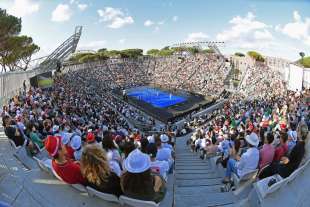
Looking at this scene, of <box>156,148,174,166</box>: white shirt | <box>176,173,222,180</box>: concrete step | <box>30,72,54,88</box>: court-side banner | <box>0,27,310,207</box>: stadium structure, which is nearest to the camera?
<box>0,27,310,207</box>: stadium structure

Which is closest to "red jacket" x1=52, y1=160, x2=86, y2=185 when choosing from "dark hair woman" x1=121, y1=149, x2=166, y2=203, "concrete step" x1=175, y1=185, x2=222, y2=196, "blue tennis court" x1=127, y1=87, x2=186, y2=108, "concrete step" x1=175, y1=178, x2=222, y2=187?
"dark hair woman" x1=121, y1=149, x2=166, y2=203

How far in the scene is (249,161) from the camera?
249 inches

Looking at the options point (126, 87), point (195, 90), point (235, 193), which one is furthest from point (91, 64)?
point (235, 193)

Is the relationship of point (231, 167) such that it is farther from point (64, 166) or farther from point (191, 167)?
point (64, 166)

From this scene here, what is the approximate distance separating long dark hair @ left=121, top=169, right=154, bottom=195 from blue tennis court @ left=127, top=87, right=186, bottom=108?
37.3 m

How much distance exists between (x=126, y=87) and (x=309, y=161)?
46.5 meters

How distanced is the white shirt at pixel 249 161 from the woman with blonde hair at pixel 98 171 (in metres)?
2.94

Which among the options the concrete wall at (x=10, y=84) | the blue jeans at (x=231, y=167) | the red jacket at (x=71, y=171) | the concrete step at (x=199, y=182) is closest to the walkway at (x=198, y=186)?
the concrete step at (x=199, y=182)

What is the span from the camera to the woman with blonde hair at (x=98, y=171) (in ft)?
13.6

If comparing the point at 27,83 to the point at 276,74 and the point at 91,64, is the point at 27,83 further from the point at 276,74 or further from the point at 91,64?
the point at 91,64

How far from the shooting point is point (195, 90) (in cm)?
4581

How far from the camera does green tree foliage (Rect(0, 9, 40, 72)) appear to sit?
103ft

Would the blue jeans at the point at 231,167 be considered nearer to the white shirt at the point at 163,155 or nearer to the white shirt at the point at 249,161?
the white shirt at the point at 249,161

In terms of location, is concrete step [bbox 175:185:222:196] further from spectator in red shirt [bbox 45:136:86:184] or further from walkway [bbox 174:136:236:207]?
spectator in red shirt [bbox 45:136:86:184]
